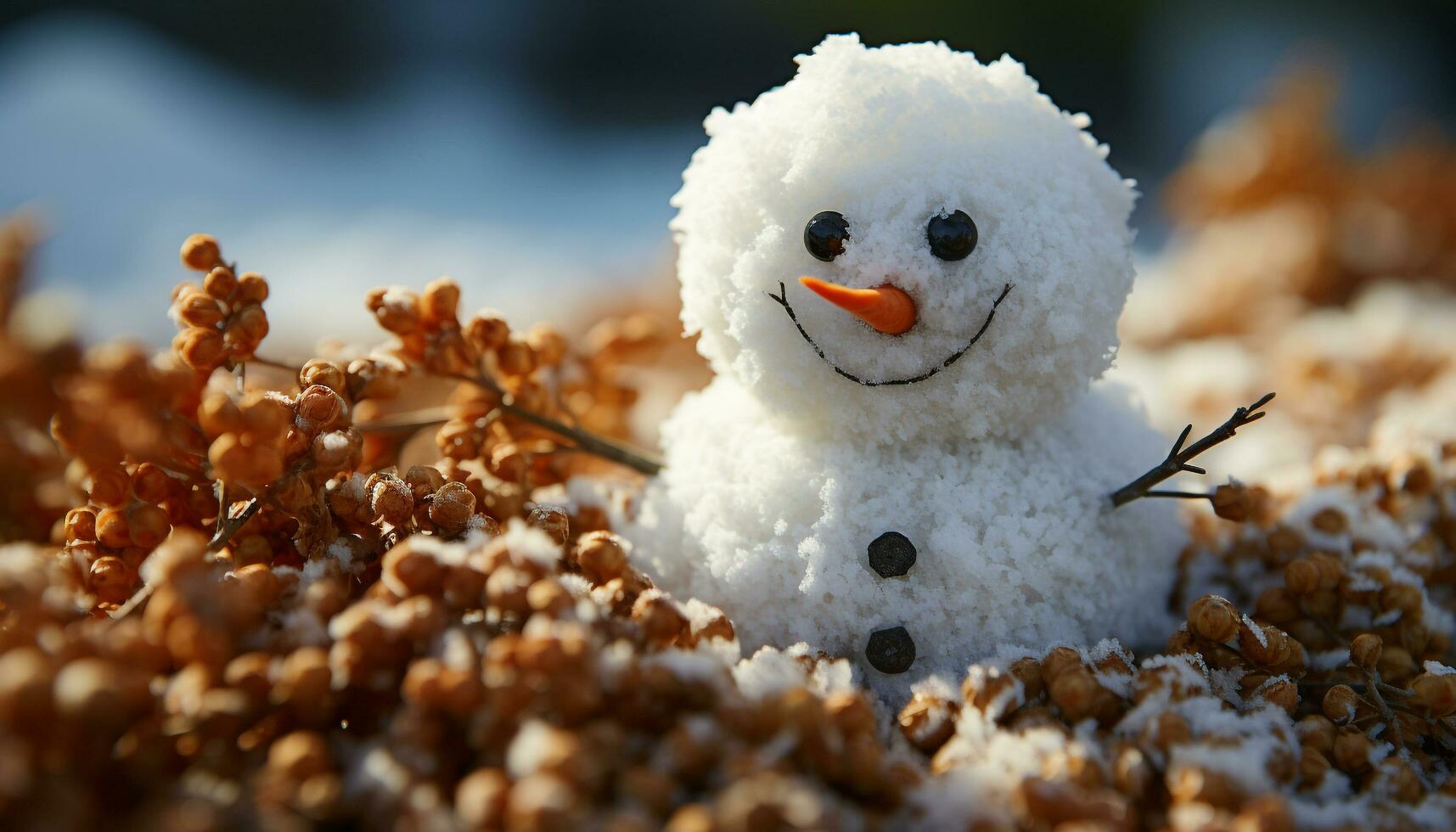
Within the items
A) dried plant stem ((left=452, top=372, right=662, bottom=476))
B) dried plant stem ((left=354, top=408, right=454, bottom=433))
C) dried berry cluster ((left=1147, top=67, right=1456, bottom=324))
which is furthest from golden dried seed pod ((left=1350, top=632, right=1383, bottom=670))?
dried berry cluster ((left=1147, top=67, right=1456, bottom=324))

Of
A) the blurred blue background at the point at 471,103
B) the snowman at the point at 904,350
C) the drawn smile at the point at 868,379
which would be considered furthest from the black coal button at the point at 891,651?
the blurred blue background at the point at 471,103

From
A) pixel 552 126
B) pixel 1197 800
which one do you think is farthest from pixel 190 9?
pixel 1197 800

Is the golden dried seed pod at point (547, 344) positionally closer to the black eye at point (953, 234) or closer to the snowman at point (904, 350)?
the snowman at point (904, 350)

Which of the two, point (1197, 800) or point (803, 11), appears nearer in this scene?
point (1197, 800)

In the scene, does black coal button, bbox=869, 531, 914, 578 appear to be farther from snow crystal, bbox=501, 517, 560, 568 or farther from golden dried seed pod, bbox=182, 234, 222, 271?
golden dried seed pod, bbox=182, 234, 222, 271

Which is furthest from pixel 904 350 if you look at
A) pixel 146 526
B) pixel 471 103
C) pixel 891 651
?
pixel 471 103

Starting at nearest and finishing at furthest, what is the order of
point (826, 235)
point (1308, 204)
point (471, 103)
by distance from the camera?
point (826, 235), point (1308, 204), point (471, 103)

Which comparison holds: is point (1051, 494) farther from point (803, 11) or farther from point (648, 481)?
point (803, 11)

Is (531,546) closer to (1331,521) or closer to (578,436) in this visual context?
(578,436)
